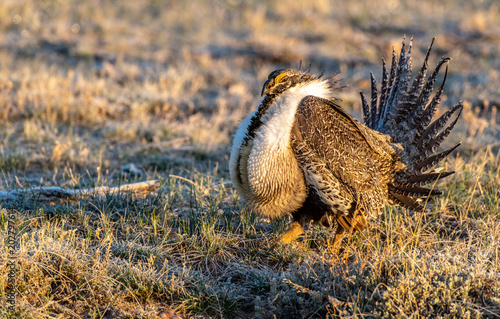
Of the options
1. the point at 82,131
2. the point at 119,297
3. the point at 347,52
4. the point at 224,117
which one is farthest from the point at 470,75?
the point at 119,297

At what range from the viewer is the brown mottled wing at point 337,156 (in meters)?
3.04

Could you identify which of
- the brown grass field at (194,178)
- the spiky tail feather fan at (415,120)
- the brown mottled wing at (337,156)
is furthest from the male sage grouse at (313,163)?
the brown grass field at (194,178)

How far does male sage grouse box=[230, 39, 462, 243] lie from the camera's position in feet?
9.73

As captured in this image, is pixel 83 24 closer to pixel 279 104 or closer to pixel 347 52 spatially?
pixel 347 52

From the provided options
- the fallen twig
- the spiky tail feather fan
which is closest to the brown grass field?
the fallen twig

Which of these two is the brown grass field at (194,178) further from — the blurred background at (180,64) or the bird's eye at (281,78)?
the bird's eye at (281,78)

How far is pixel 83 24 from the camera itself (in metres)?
10.2

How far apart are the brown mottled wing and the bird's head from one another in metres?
0.13

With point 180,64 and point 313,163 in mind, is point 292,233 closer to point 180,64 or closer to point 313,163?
point 313,163

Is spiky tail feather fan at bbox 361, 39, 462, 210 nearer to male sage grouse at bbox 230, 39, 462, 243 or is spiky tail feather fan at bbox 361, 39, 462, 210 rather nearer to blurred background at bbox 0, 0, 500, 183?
male sage grouse at bbox 230, 39, 462, 243

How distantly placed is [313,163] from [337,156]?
175 millimetres

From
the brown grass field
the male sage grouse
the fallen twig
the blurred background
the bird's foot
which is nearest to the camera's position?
the brown grass field

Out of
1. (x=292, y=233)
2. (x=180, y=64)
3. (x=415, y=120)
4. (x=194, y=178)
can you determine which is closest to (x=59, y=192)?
(x=194, y=178)

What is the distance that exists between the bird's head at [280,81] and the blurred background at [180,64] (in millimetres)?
1452
